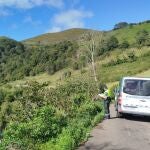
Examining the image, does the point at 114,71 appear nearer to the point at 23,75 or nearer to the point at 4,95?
the point at 4,95

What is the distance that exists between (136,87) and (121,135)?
459cm

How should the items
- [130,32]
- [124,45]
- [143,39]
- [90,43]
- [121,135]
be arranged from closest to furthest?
[121,135] → [90,43] → [143,39] → [124,45] → [130,32]

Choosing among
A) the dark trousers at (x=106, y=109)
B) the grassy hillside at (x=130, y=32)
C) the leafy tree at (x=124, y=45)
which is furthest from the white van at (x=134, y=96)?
the grassy hillside at (x=130, y=32)

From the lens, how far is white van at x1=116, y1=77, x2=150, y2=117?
19953 millimetres

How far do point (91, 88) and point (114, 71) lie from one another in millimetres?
51183

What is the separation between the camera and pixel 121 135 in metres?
16.2

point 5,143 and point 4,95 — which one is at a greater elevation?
point 5,143

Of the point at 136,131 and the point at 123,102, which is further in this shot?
the point at 123,102

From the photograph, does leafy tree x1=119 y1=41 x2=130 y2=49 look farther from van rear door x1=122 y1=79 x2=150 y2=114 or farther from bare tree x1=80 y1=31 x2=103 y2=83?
van rear door x1=122 y1=79 x2=150 y2=114

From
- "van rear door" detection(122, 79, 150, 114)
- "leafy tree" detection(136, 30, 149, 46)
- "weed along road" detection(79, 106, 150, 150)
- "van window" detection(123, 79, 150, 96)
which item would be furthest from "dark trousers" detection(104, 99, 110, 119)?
"leafy tree" detection(136, 30, 149, 46)

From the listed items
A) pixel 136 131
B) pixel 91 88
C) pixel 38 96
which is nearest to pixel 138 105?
pixel 136 131

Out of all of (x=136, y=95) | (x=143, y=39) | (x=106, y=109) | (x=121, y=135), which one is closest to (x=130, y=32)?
(x=143, y=39)

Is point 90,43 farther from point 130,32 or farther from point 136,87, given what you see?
point 130,32

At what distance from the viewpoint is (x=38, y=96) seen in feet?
100
